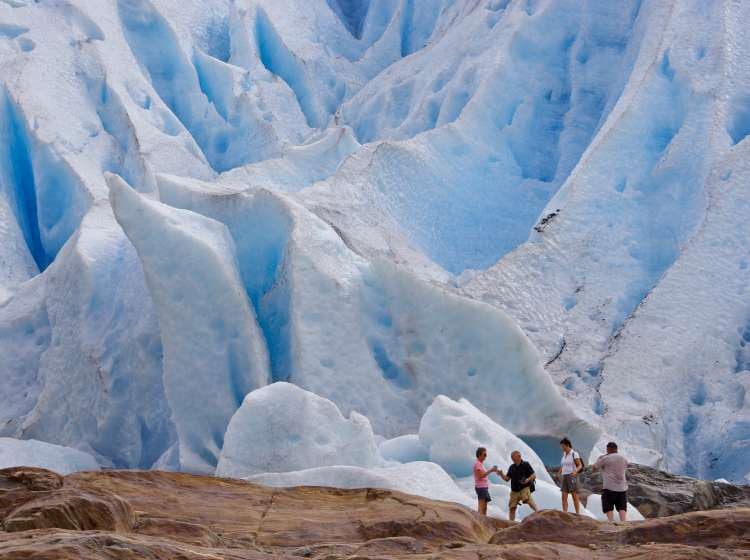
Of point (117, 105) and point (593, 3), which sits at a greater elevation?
point (593, 3)

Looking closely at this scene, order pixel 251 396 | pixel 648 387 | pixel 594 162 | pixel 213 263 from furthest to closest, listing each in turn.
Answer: pixel 594 162
pixel 648 387
pixel 213 263
pixel 251 396

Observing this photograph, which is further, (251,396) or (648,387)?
(648,387)

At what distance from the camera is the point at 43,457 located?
1083 cm

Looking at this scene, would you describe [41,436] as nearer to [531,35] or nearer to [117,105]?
[117,105]

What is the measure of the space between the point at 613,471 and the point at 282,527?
2.27 meters

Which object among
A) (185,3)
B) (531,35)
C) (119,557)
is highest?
(185,3)

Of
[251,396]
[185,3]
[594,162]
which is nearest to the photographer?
[251,396]

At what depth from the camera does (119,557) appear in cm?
466

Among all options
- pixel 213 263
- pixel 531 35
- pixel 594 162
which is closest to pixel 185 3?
pixel 531 35

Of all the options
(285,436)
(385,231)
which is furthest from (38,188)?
(285,436)

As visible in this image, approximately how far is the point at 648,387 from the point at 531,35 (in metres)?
8.08

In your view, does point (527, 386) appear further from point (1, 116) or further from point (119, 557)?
point (1, 116)

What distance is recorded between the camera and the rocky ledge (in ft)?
16.7

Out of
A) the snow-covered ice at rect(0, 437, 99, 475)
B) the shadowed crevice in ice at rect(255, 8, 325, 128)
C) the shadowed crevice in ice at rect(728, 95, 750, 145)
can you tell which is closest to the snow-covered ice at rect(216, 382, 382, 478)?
the snow-covered ice at rect(0, 437, 99, 475)
